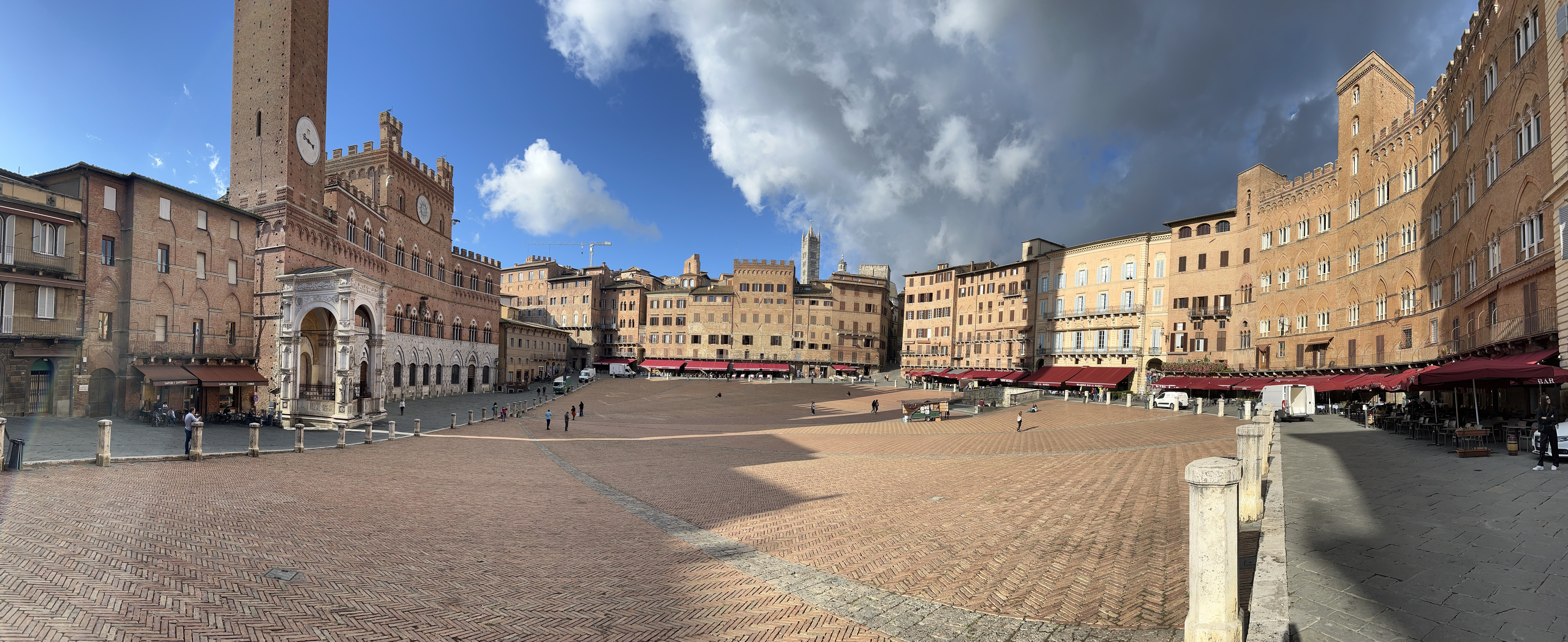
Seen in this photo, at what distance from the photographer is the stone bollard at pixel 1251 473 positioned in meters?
8.99

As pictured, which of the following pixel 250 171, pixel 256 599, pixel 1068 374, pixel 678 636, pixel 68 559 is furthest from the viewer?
pixel 1068 374

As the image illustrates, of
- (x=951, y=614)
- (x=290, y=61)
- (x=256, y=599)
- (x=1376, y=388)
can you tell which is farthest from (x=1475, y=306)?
(x=290, y=61)

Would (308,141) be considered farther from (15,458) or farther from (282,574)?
(282,574)

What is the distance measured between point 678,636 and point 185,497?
11944 mm

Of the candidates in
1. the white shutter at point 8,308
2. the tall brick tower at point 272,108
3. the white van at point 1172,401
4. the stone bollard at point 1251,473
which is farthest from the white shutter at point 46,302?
the white van at point 1172,401

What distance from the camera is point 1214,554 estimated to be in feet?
15.8

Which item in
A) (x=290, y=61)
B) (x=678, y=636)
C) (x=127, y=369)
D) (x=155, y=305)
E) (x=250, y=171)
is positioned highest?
(x=290, y=61)

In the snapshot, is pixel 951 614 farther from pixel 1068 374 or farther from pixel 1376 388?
pixel 1068 374

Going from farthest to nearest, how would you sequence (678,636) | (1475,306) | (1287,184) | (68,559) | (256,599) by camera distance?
(1287,184), (1475,306), (68,559), (256,599), (678,636)

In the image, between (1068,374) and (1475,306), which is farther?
(1068,374)

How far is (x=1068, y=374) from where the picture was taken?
55.2 metres

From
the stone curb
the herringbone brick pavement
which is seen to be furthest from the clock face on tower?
the stone curb

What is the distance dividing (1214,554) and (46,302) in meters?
38.2

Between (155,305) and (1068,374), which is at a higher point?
(155,305)
